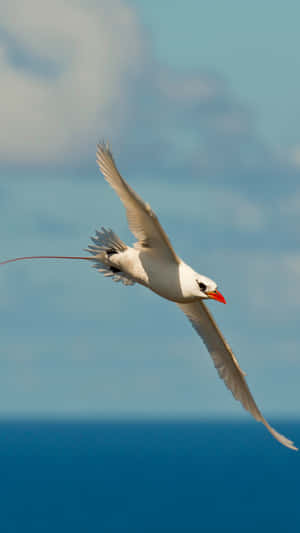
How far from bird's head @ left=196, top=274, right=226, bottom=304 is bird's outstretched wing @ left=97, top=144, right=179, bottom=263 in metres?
1.04

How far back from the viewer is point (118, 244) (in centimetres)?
3191

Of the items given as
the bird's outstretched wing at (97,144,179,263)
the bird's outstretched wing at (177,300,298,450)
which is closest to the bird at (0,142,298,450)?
the bird's outstretched wing at (97,144,179,263)

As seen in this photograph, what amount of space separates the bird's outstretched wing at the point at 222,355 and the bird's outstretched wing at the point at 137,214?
536 centimetres

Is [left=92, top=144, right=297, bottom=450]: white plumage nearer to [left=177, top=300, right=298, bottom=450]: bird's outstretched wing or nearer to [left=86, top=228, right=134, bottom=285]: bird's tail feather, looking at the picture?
[left=86, top=228, right=134, bottom=285]: bird's tail feather

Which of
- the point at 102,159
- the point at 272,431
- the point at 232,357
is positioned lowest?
the point at 272,431

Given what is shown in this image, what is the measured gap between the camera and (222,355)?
3688 cm

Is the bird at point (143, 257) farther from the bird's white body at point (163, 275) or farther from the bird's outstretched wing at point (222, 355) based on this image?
the bird's outstretched wing at point (222, 355)

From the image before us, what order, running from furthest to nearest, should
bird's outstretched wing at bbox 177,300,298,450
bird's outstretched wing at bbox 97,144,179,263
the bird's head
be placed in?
bird's outstretched wing at bbox 177,300,298,450, the bird's head, bird's outstretched wing at bbox 97,144,179,263

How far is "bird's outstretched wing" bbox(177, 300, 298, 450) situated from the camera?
118ft

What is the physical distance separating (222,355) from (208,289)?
692 cm

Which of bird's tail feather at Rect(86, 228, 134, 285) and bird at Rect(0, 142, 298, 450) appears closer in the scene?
bird at Rect(0, 142, 298, 450)

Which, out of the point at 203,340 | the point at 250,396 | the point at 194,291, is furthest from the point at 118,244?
the point at 250,396

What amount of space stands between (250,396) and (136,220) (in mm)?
10509

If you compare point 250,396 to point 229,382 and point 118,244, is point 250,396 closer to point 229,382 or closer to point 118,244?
point 229,382
